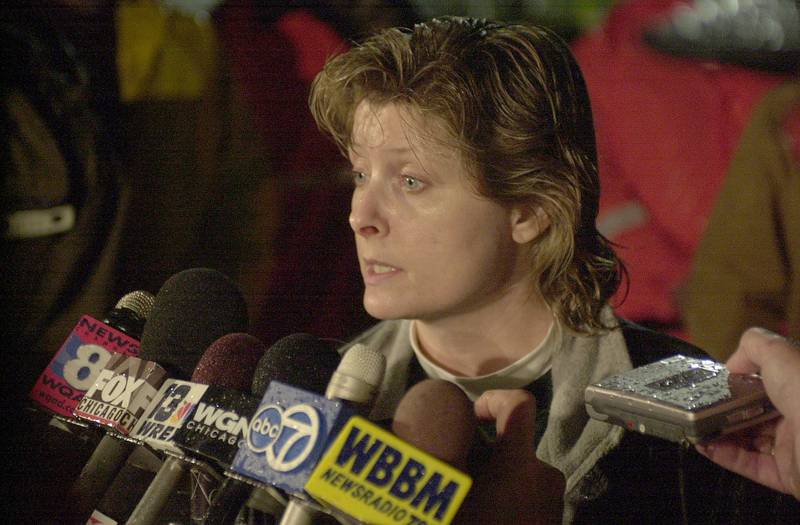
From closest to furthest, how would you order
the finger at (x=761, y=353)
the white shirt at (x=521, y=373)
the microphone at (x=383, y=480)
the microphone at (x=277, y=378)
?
the microphone at (x=383, y=480), the microphone at (x=277, y=378), the finger at (x=761, y=353), the white shirt at (x=521, y=373)

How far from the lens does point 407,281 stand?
1030 millimetres

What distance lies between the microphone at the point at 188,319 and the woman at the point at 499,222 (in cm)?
19

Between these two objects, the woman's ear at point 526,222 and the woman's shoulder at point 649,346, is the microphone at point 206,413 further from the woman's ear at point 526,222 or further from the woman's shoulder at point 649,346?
the woman's shoulder at point 649,346

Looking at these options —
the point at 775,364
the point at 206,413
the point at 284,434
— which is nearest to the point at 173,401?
the point at 206,413

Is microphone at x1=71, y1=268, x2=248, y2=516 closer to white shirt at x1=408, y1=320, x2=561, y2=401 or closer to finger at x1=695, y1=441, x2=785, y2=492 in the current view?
white shirt at x1=408, y1=320, x2=561, y2=401

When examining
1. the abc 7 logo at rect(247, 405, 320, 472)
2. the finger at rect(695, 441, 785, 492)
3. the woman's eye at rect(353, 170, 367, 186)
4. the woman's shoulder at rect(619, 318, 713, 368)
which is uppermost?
the woman's eye at rect(353, 170, 367, 186)

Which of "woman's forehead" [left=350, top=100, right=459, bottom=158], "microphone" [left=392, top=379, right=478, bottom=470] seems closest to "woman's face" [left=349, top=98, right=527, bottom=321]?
"woman's forehead" [left=350, top=100, right=459, bottom=158]

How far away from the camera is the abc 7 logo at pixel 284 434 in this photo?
664 mm

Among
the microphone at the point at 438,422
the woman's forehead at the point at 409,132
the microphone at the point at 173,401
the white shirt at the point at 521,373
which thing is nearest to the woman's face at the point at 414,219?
the woman's forehead at the point at 409,132

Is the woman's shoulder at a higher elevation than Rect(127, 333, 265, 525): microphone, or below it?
below

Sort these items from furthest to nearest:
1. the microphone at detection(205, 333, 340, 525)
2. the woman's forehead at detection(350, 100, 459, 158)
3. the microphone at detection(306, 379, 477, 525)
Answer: the woman's forehead at detection(350, 100, 459, 158), the microphone at detection(205, 333, 340, 525), the microphone at detection(306, 379, 477, 525)

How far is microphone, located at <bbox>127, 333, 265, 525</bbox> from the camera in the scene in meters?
0.74

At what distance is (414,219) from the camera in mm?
1009

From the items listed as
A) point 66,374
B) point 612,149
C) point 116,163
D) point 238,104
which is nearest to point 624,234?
point 612,149
